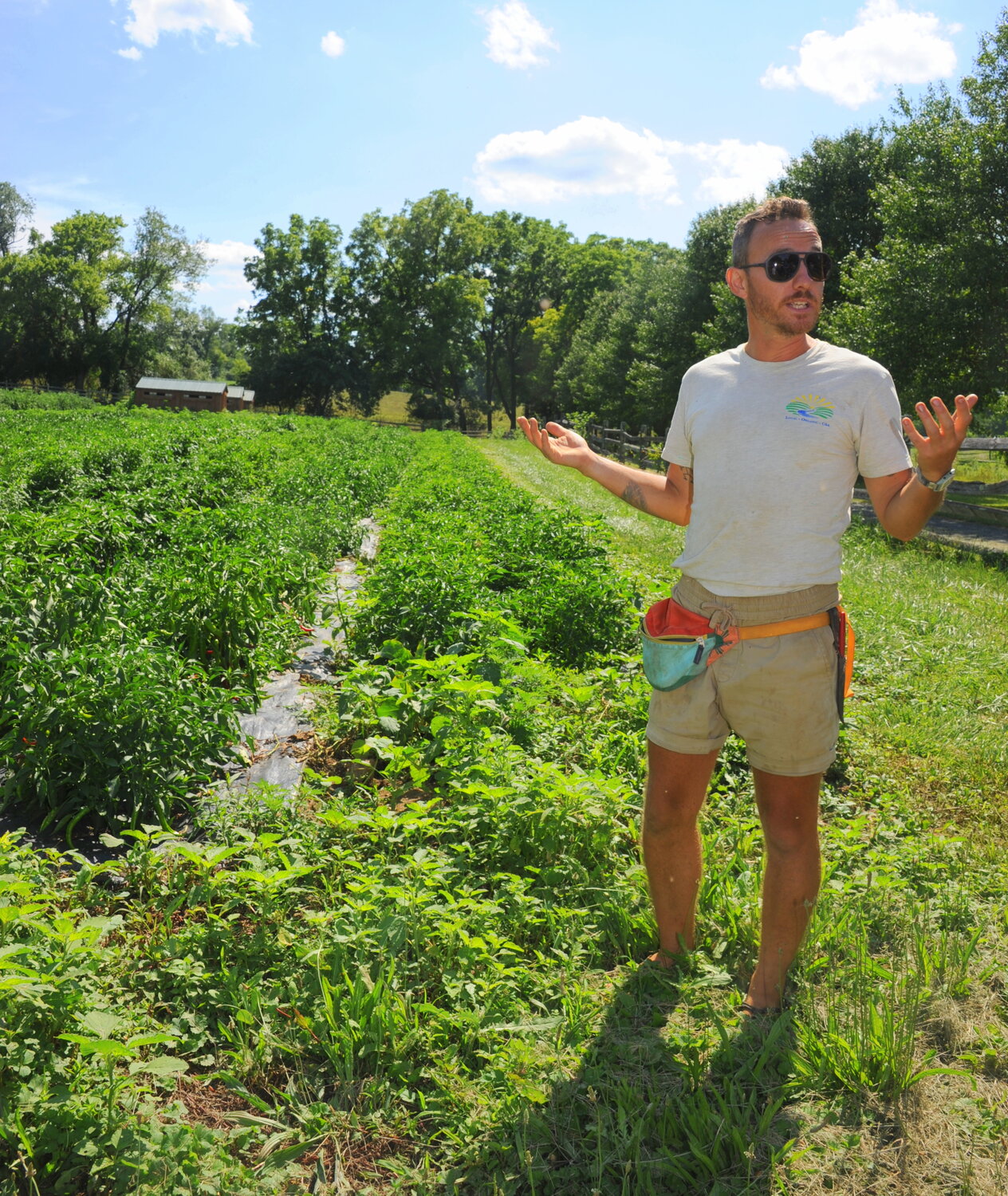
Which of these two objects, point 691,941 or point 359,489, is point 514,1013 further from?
point 359,489

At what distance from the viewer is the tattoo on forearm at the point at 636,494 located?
3.16m

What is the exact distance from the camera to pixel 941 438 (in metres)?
2.40

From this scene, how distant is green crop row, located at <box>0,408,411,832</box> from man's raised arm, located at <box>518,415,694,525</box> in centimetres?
212

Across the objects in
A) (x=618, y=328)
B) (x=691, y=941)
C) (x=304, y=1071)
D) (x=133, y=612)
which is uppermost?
(x=618, y=328)

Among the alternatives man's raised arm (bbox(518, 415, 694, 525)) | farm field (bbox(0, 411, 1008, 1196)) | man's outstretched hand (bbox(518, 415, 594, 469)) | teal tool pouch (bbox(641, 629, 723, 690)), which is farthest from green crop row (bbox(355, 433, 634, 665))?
teal tool pouch (bbox(641, 629, 723, 690))

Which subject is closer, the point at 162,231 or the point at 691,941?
the point at 691,941

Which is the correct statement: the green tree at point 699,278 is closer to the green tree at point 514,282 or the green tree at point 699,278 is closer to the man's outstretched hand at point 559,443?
the man's outstretched hand at point 559,443

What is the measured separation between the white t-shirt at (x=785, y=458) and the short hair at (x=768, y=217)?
0.31 m

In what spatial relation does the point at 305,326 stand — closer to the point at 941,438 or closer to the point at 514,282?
the point at 514,282

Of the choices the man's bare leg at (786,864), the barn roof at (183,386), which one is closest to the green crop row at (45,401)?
the barn roof at (183,386)

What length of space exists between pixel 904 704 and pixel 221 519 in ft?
19.0

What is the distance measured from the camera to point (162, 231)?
70500mm

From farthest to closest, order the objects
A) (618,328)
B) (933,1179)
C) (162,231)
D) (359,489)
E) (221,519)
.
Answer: (162,231), (618,328), (359,489), (221,519), (933,1179)

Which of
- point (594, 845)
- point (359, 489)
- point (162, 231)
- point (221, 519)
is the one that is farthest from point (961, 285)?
point (162, 231)
